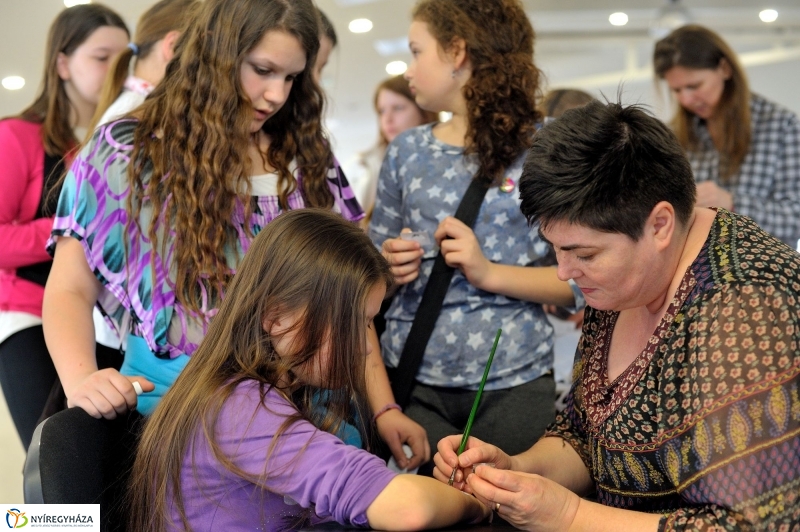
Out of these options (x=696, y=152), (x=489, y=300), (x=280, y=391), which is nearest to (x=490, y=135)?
(x=489, y=300)

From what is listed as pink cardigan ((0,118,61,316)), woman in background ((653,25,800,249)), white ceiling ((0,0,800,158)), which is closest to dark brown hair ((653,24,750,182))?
woman in background ((653,25,800,249))

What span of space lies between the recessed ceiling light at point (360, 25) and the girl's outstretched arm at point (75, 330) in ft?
20.2

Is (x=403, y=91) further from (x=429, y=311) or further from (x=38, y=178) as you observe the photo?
(x=429, y=311)

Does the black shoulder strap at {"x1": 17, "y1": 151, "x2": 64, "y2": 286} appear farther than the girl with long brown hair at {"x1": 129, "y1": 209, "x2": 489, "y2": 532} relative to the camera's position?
Yes

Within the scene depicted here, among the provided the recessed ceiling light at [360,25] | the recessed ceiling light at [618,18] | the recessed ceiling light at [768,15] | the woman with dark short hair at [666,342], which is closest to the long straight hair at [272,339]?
the woman with dark short hair at [666,342]

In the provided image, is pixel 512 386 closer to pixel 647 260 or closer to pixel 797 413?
pixel 647 260

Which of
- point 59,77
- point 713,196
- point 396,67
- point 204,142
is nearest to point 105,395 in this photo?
point 204,142

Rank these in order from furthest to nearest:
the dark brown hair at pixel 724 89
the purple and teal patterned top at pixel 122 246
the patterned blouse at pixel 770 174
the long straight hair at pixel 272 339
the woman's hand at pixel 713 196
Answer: the dark brown hair at pixel 724 89
the patterned blouse at pixel 770 174
the woman's hand at pixel 713 196
the purple and teal patterned top at pixel 122 246
the long straight hair at pixel 272 339

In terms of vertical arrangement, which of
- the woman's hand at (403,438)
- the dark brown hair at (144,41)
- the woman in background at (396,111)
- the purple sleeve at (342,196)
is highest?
the dark brown hair at (144,41)

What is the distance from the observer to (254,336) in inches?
53.3

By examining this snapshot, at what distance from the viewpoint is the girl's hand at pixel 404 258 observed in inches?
70.8

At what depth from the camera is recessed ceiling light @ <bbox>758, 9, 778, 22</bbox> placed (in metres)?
7.62

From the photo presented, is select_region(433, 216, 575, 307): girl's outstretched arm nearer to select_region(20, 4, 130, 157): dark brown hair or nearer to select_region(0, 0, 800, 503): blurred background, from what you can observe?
select_region(20, 4, 130, 157): dark brown hair

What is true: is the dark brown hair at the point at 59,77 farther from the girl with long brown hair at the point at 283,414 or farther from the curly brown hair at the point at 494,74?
the girl with long brown hair at the point at 283,414
